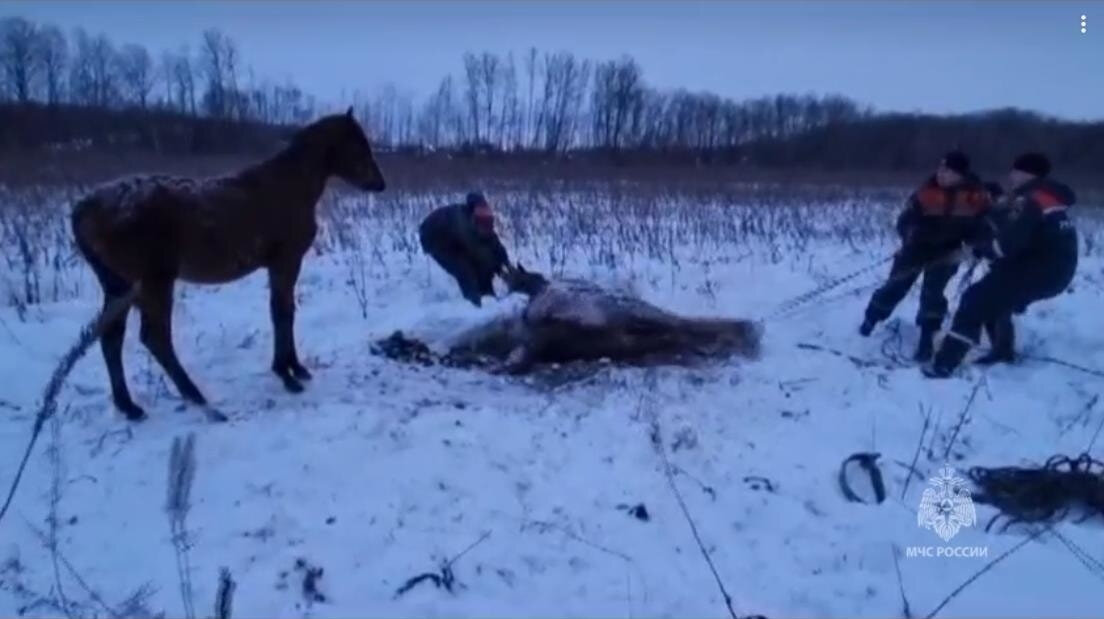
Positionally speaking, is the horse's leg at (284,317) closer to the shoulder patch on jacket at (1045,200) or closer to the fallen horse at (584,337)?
the fallen horse at (584,337)

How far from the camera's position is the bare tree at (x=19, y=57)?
61.8 feet

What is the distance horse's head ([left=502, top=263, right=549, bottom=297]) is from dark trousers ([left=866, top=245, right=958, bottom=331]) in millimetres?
2687

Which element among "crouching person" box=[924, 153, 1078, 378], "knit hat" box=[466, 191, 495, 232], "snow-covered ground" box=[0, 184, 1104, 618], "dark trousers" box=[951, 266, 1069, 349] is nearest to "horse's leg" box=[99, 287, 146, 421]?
"snow-covered ground" box=[0, 184, 1104, 618]

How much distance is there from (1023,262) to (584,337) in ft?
10.7

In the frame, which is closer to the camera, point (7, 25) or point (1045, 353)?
point (1045, 353)

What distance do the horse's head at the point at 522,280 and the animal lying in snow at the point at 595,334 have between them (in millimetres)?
619

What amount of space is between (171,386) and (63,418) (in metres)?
0.81

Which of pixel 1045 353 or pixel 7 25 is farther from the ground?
pixel 7 25

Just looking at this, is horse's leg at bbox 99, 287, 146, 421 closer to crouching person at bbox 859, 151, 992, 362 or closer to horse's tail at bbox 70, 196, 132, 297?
horse's tail at bbox 70, 196, 132, 297

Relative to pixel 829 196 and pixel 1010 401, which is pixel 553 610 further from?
pixel 829 196

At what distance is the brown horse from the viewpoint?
614cm

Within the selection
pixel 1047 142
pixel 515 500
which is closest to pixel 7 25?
pixel 515 500

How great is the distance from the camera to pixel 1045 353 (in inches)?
316

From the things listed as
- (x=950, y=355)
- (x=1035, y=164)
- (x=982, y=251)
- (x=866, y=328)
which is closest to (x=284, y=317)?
(x=866, y=328)
